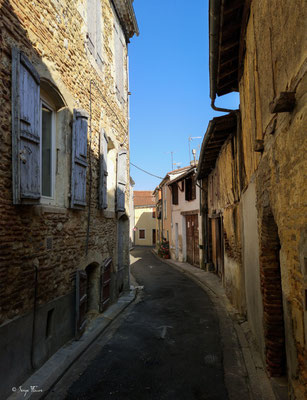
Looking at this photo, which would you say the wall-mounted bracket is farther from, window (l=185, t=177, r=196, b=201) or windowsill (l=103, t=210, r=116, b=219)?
window (l=185, t=177, r=196, b=201)

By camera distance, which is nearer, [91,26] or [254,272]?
[254,272]

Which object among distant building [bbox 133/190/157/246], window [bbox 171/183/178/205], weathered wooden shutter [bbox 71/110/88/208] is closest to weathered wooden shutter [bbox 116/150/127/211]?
weathered wooden shutter [bbox 71/110/88/208]

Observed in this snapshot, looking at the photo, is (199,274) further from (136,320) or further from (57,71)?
(57,71)

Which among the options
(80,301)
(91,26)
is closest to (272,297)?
(80,301)

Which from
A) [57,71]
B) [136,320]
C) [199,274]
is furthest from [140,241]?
[57,71]

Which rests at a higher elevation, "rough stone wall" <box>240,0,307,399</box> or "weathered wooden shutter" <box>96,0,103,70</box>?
"weathered wooden shutter" <box>96,0,103,70</box>

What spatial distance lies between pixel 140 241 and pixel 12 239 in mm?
37665

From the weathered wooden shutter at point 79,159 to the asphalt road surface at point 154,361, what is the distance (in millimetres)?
2707

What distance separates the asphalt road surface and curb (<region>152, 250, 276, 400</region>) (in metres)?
0.14

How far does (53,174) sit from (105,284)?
348 centimetres

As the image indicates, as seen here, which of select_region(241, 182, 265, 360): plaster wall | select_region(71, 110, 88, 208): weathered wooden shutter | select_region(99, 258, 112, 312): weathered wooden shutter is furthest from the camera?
select_region(99, 258, 112, 312): weathered wooden shutter

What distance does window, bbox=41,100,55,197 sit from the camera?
5109 mm

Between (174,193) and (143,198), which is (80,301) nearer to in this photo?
(174,193)

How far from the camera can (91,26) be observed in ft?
23.1
